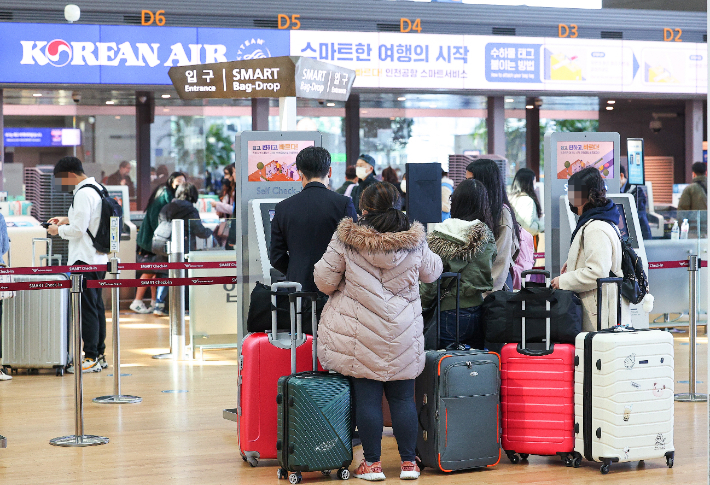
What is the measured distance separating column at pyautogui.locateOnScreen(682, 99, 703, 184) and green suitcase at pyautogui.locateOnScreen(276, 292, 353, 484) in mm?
11026

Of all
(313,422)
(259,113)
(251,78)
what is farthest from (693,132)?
(313,422)

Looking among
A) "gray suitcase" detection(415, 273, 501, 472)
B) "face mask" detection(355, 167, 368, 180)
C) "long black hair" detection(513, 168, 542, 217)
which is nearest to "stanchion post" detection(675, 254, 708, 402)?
"long black hair" detection(513, 168, 542, 217)

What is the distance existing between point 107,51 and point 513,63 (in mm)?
5089

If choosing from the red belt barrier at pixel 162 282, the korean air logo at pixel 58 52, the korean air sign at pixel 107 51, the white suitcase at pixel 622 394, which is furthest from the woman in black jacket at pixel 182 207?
the white suitcase at pixel 622 394

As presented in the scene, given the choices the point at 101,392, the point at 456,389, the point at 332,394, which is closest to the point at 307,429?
the point at 332,394

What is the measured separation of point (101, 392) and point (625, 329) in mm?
3688

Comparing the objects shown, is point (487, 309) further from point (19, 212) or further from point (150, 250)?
point (19, 212)

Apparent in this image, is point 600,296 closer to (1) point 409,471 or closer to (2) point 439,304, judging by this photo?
(2) point 439,304

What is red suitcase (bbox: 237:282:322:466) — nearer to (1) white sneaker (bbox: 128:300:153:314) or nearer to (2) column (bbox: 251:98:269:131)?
(1) white sneaker (bbox: 128:300:153:314)

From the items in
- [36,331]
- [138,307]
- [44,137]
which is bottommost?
[138,307]

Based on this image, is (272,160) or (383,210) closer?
(383,210)

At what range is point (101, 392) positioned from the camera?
6.48 metres

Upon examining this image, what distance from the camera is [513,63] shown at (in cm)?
1231

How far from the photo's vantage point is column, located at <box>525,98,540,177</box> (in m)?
14.8
